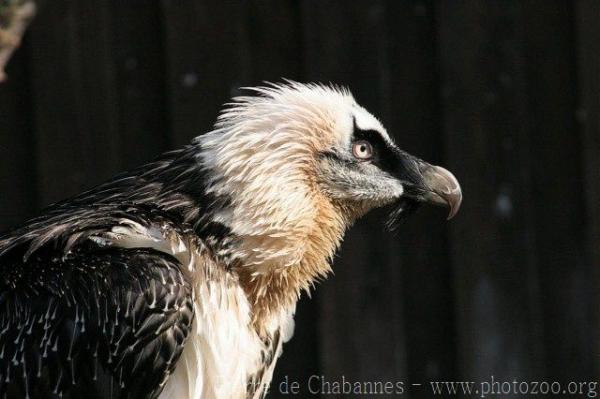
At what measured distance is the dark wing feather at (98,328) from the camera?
12.8ft

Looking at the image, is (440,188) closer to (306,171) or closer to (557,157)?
(306,171)

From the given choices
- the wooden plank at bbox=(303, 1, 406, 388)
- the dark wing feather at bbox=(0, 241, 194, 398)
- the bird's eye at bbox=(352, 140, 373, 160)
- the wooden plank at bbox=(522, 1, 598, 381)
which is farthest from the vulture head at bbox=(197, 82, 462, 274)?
the wooden plank at bbox=(522, 1, 598, 381)

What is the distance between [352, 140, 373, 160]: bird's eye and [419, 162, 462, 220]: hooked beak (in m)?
0.19

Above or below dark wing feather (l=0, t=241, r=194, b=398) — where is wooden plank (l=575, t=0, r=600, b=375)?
above

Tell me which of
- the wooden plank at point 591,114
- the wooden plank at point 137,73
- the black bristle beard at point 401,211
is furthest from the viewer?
the wooden plank at point 137,73

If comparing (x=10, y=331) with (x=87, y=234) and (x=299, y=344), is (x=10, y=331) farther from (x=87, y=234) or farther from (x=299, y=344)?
(x=299, y=344)

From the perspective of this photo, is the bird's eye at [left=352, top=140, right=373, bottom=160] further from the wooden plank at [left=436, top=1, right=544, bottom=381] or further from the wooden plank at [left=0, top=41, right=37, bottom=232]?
the wooden plank at [left=0, top=41, right=37, bottom=232]

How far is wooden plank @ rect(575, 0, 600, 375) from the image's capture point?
5684mm

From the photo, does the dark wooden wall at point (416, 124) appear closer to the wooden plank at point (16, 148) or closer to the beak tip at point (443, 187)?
the wooden plank at point (16, 148)

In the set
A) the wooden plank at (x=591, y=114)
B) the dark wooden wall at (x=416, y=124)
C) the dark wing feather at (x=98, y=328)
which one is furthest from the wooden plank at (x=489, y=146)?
the dark wing feather at (x=98, y=328)

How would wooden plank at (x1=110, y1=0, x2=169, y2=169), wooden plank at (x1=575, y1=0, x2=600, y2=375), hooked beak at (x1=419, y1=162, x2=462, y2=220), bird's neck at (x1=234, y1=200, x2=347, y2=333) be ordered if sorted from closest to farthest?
bird's neck at (x1=234, y1=200, x2=347, y2=333)
hooked beak at (x1=419, y1=162, x2=462, y2=220)
wooden plank at (x1=575, y1=0, x2=600, y2=375)
wooden plank at (x1=110, y1=0, x2=169, y2=169)

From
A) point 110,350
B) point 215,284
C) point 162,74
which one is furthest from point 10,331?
point 162,74

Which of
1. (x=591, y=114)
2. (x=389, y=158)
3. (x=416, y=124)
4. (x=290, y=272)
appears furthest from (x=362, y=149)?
(x=591, y=114)

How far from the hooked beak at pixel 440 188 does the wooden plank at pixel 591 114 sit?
52.1 inches
